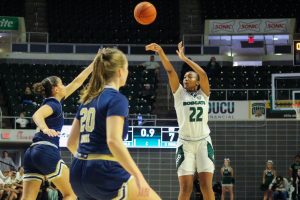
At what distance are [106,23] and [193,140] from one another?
2128 centimetres

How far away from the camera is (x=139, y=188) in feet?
13.7

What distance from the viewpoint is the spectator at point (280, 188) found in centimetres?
1828

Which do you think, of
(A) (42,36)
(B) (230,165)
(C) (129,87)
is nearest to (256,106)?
(B) (230,165)

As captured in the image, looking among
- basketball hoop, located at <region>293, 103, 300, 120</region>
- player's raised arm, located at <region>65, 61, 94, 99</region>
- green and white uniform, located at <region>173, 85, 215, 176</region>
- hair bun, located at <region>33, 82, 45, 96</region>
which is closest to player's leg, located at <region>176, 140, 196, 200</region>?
green and white uniform, located at <region>173, 85, 215, 176</region>

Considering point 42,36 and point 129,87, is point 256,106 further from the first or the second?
point 42,36

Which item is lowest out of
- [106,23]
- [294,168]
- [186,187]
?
[294,168]

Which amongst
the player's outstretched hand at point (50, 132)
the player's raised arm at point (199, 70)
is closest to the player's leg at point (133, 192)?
the player's outstretched hand at point (50, 132)

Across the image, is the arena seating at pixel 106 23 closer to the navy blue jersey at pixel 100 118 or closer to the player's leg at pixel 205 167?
the player's leg at pixel 205 167

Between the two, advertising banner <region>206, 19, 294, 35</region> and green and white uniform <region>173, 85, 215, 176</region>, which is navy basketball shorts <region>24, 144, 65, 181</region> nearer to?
green and white uniform <region>173, 85, 215, 176</region>

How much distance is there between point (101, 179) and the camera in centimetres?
420

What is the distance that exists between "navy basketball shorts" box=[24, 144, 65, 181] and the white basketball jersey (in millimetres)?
1963

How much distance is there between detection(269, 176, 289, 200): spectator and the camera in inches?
720

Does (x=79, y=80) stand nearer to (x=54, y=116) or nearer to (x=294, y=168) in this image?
(x=54, y=116)

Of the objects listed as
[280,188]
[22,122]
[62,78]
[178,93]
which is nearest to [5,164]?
[22,122]
